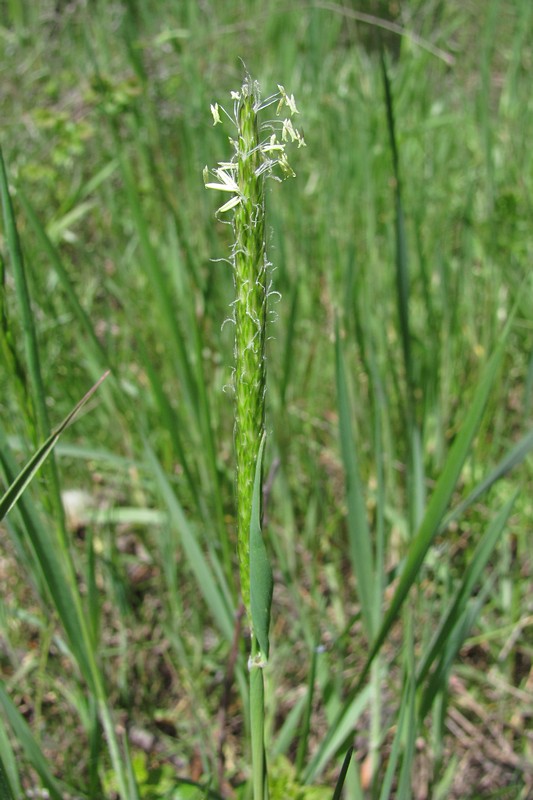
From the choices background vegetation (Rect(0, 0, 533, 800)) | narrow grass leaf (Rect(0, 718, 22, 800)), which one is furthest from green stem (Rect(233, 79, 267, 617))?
narrow grass leaf (Rect(0, 718, 22, 800))

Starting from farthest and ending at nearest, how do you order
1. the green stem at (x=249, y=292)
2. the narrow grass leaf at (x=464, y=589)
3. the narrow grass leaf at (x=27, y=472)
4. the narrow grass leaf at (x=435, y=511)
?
the narrow grass leaf at (x=464, y=589), the narrow grass leaf at (x=435, y=511), the narrow grass leaf at (x=27, y=472), the green stem at (x=249, y=292)

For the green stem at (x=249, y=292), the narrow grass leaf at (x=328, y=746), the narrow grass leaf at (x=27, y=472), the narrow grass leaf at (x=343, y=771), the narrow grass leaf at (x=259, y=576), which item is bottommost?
the narrow grass leaf at (x=328, y=746)

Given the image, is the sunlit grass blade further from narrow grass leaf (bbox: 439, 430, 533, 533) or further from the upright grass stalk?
narrow grass leaf (bbox: 439, 430, 533, 533)

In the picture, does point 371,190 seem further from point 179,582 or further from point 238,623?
point 238,623

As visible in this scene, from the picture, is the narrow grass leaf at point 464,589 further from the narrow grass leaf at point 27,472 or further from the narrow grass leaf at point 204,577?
the narrow grass leaf at point 27,472

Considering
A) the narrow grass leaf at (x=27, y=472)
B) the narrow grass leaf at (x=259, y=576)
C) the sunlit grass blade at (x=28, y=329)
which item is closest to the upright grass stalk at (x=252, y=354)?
the narrow grass leaf at (x=259, y=576)

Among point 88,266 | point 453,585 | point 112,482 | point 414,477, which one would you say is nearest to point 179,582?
point 112,482

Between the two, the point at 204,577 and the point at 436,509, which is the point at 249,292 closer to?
the point at 436,509

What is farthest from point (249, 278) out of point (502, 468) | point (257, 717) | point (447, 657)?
point (447, 657)
